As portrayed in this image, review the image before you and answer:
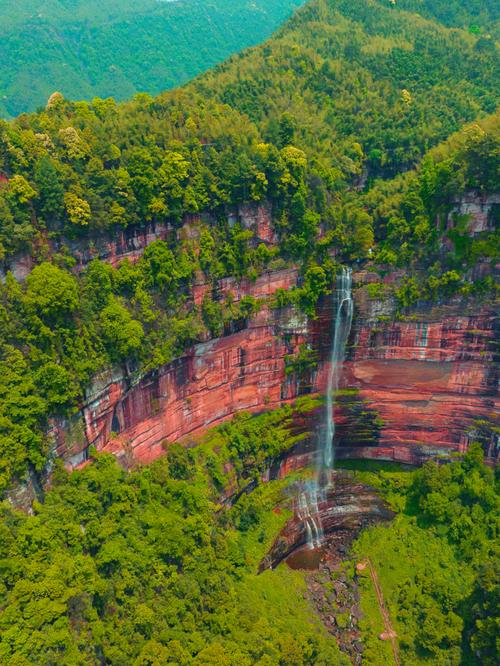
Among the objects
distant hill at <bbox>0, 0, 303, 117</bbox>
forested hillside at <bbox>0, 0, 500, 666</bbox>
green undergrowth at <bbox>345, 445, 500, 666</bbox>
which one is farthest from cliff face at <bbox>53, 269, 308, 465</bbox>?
distant hill at <bbox>0, 0, 303, 117</bbox>

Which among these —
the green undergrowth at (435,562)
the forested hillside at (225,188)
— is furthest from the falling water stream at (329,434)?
the green undergrowth at (435,562)

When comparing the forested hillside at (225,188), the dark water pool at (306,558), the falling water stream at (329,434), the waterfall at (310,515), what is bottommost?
the dark water pool at (306,558)

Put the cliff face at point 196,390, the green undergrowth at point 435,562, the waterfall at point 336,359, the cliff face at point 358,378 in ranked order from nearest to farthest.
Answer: the green undergrowth at point 435,562 < the cliff face at point 196,390 < the cliff face at point 358,378 < the waterfall at point 336,359

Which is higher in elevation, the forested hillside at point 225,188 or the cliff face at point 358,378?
the forested hillside at point 225,188

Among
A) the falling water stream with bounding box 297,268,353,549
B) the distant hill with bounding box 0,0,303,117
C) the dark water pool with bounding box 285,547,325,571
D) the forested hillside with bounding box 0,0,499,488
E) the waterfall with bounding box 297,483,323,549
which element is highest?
the distant hill with bounding box 0,0,303,117

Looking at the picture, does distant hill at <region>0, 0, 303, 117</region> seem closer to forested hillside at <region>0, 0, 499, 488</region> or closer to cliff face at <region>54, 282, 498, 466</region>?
forested hillside at <region>0, 0, 499, 488</region>

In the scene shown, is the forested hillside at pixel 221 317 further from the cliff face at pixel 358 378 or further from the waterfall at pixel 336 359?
the waterfall at pixel 336 359
